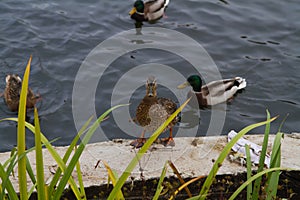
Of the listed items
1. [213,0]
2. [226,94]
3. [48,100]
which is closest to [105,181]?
[48,100]

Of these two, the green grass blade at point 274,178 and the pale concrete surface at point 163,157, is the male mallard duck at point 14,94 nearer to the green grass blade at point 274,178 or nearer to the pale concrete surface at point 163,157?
the pale concrete surface at point 163,157

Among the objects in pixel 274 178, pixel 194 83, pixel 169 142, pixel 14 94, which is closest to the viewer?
pixel 274 178

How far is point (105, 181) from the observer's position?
357 cm

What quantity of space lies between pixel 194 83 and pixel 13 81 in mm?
2601

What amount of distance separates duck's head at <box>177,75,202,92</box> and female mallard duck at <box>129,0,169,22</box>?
2208 mm

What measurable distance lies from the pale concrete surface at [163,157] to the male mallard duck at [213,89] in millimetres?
2902

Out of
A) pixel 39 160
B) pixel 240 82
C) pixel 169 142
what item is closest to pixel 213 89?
pixel 240 82

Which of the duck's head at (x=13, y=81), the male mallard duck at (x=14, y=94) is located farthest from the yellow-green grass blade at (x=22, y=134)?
the duck's head at (x=13, y=81)

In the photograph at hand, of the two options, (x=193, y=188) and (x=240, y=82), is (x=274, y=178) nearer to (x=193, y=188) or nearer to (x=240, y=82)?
(x=193, y=188)

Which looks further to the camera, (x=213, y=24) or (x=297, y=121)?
(x=213, y=24)

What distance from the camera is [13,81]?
679 cm

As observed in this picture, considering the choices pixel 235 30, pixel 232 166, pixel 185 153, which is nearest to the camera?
pixel 232 166

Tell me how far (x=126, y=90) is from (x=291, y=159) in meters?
3.82

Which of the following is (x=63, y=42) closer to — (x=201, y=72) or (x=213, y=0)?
(x=201, y=72)
